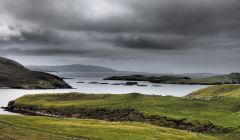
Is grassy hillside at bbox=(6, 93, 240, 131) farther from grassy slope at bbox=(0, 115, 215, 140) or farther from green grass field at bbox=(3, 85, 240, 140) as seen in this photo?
grassy slope at bbox=(0, 115, 215, 140)

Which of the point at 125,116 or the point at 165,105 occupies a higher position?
the point at 165,105

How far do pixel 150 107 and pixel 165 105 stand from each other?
6.42m

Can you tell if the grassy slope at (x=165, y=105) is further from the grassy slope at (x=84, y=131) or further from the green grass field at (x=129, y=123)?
the grassy slope at (x=84, y=131)

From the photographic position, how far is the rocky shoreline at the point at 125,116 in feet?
298

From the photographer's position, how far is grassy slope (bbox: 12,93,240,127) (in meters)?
102

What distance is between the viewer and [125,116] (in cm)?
12162

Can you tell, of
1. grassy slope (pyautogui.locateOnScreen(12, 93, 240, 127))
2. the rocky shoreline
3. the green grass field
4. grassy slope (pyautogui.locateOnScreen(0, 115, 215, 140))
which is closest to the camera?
grassy slope (pyautogui.locateOnScreen(0, 115, 215, 140))

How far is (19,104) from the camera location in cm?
16512

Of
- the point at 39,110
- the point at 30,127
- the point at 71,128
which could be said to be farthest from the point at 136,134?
the point at 39,110

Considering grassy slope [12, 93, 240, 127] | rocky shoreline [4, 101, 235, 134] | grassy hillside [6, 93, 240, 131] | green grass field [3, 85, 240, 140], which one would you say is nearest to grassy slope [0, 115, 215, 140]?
green grass field [3, 85, 240, 140]

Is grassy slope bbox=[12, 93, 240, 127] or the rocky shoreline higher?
grassy slope bbox=[12, 93, 240, 127]

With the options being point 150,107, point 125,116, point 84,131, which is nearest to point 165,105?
point 150,107

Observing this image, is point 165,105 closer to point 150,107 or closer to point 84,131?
point 150,107

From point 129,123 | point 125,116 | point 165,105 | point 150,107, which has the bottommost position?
point 125,116
